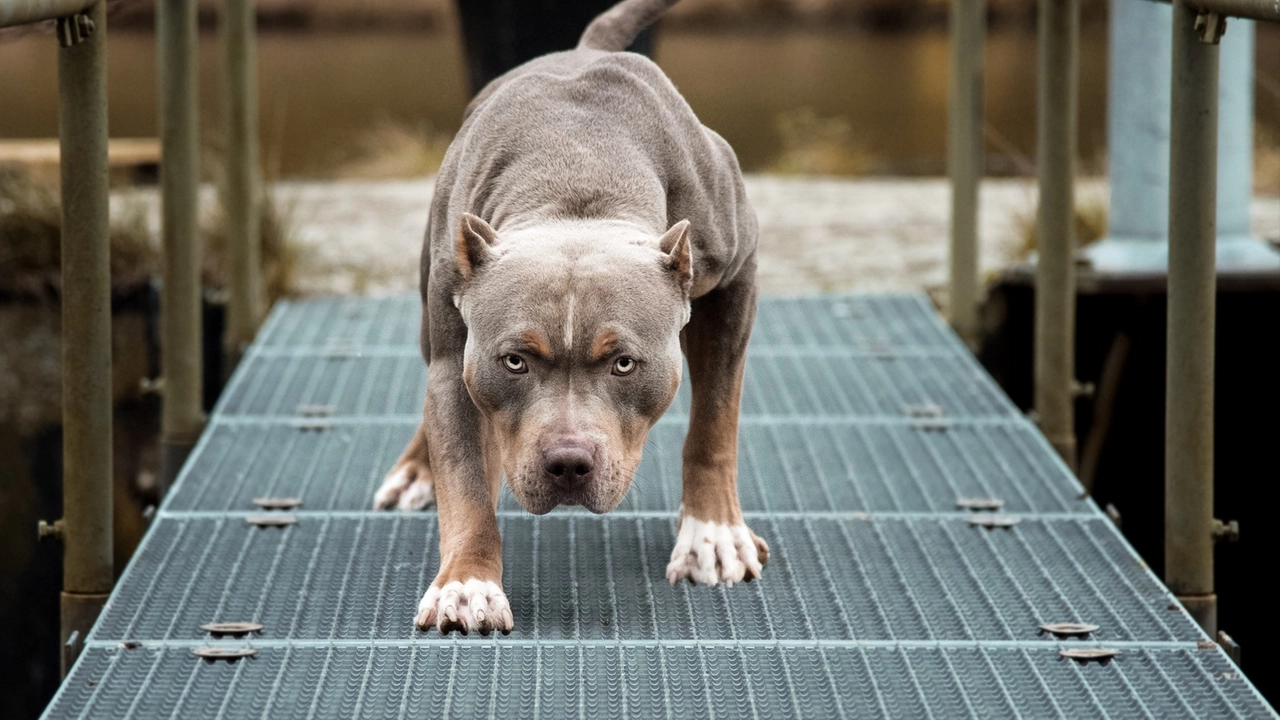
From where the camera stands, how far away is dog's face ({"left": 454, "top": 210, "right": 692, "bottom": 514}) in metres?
3.47

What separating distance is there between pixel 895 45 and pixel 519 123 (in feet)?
101

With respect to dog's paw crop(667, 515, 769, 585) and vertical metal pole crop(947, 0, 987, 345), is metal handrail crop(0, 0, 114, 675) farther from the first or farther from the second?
vertical metal pole crop(947, 0, 987, 345)

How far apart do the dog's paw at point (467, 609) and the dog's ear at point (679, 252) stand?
2.70 ft

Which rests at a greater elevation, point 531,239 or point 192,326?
point 531,239

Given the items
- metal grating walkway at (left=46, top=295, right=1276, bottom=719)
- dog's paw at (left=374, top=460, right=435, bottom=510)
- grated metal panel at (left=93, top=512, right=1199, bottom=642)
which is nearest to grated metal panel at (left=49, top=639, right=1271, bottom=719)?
metal grating walkway at (left=46, top=295, right=1276, bottom=719)

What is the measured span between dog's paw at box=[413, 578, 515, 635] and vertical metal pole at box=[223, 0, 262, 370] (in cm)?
328

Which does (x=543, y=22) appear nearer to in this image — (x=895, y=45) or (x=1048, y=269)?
(x=1048, y=269)

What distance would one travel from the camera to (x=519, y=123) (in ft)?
13.3

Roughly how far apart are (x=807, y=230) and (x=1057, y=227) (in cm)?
502

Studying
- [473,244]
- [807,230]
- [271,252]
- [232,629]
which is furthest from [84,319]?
[807,230]

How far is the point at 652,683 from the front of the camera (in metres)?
3.68

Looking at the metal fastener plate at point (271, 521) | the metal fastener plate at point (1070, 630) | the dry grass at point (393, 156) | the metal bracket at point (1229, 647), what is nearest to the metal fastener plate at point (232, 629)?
the metal fastener plate at point (271, 521)

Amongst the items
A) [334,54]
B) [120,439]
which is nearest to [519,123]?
[120,439]

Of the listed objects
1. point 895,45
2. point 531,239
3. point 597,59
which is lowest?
point 895,45
